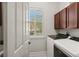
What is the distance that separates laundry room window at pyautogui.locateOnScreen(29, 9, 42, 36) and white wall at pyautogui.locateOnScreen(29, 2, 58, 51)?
0.62ft

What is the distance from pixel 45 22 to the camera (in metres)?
5.54

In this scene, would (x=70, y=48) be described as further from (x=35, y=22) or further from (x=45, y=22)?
(x=35, y=22)

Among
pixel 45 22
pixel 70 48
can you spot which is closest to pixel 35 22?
pixel 45 22

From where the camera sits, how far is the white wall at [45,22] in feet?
17.9

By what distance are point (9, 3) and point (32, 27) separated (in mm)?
4462

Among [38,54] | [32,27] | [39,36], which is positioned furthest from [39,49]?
[32,27]

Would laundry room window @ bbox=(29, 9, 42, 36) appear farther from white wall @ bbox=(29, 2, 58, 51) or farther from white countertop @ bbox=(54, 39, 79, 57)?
white countertop @ bbox=(54, 39, 79, 57)

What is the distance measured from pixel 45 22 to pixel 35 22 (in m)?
0.44

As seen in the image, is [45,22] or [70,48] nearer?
[70,48]

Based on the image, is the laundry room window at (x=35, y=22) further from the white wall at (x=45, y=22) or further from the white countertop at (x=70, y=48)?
the white countertop at (x=70, y=48)

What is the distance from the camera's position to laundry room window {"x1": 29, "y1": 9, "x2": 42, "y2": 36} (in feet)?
18.2

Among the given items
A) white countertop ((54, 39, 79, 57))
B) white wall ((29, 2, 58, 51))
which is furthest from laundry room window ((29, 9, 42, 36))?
white countertop ((54, 39, 79, 57))

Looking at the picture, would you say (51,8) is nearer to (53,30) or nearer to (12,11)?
(53,30)

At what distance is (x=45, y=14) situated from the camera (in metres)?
5.54
